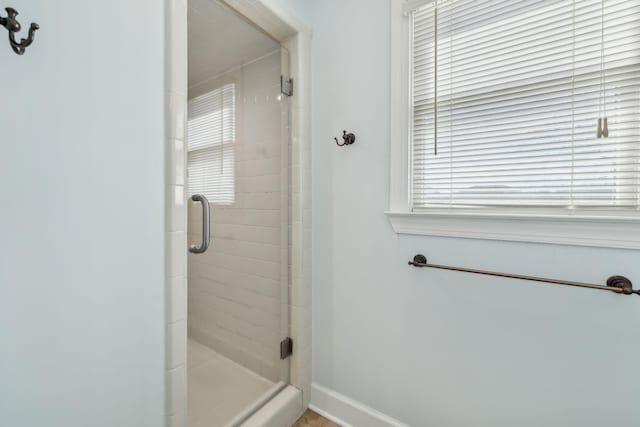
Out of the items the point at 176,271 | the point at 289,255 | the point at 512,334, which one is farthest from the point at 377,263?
the point at 176,271

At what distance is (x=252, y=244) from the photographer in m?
1.62

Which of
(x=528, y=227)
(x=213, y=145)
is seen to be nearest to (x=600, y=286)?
(x=528, y=227)

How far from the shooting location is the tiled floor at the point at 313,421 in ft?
5.36

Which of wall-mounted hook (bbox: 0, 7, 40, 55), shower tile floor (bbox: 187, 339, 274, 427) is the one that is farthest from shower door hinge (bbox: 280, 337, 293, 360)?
wall-mounted hook (bbox: 0, 7, 40, 55)

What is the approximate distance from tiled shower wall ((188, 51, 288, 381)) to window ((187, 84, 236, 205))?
4 cm

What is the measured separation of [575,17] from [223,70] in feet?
4.59

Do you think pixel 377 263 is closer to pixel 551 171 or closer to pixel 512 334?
pixel 512 334

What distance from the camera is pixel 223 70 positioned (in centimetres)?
148

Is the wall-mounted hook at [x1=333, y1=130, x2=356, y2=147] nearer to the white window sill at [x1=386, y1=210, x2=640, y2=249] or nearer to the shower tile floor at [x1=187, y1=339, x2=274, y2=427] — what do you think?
the white window sill at [x1=386, y1=210, x2=640, y2=249]

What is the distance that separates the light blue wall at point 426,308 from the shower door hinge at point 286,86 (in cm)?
14

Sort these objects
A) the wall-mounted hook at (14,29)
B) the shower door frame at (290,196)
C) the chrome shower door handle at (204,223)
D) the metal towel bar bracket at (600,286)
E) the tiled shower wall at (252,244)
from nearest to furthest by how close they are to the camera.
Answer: the wall-mounted hook at (14,29) → the metal towel bar bracket at (600,286) → the shower door frame at (290,196) → the chrome shower door handle at (204,223) → the tiled shower wall at (252,244)

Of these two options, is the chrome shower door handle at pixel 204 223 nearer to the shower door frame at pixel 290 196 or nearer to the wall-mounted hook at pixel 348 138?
the shower door frame at pixel 290 196

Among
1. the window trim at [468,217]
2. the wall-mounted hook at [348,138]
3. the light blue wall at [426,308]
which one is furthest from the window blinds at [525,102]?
the wall-mounted hook at [348,138]

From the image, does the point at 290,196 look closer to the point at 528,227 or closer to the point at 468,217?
the point at 468,217
